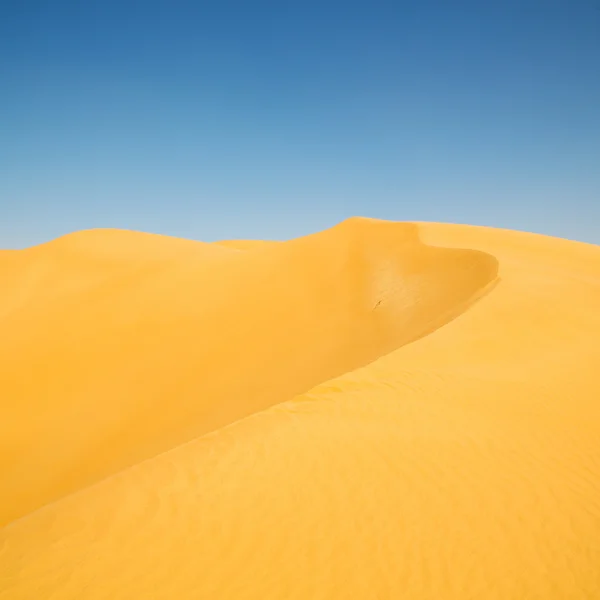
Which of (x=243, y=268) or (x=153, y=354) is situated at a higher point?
(x=243, y=268)

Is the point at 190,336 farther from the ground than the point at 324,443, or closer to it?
closer to it

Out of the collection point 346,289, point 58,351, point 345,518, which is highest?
point 346,289

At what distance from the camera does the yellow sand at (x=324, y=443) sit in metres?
3.24

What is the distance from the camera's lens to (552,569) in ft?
10.6

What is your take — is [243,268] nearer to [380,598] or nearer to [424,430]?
[424,430]

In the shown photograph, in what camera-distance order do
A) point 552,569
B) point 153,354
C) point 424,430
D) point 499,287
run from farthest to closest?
1. point 153,354
2. point 499,287
3. point 424,430
4. point 552,569

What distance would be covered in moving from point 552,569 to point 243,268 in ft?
53.9

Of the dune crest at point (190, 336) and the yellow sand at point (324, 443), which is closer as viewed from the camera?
the yellow sand at point (324, 443)

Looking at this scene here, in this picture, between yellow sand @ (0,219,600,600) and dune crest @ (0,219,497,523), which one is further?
dune crest @ (0,219,497,523)

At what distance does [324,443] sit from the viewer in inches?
186

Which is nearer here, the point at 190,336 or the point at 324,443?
the point at 324,443

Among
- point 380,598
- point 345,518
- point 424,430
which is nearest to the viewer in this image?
point 380,598

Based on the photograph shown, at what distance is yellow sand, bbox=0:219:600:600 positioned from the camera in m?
3.24

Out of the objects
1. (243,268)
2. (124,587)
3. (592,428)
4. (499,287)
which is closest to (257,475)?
(124,587)
